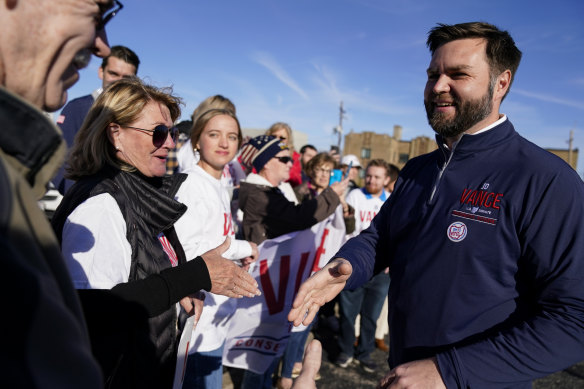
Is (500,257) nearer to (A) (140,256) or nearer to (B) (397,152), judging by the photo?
(A) (140,256)

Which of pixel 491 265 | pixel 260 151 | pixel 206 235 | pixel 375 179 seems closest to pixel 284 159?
pixel 260 151

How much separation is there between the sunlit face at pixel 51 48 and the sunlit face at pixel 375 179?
15.9 feet

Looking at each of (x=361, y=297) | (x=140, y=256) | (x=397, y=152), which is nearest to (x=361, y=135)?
(x=397, y=152)

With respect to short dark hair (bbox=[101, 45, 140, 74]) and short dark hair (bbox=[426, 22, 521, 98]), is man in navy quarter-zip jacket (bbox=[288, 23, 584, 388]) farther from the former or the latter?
short dark hair (bbox=[101, 45, 140, 74])

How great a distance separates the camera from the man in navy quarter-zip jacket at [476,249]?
59.7 inches

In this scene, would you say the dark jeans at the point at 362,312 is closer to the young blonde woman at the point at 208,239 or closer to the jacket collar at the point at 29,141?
the young blonde woman at the point at 208,239

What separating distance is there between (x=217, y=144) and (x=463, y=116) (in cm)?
188

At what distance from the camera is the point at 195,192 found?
2695mm

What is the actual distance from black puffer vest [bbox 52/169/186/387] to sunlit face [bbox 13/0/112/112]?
0.75m

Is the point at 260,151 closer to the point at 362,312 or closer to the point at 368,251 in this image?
the point at 368,251

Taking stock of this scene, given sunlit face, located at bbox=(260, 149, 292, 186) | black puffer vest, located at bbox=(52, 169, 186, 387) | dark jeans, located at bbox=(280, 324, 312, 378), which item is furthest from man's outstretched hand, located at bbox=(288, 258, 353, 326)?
dark jeans, located at bbox=(280, 324, 312, 378)

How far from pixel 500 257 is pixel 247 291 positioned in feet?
4.18

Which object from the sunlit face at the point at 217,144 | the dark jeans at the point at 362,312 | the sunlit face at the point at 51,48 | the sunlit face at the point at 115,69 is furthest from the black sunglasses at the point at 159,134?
the dark jeans at the point at 362,312

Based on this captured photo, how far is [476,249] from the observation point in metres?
1.74
